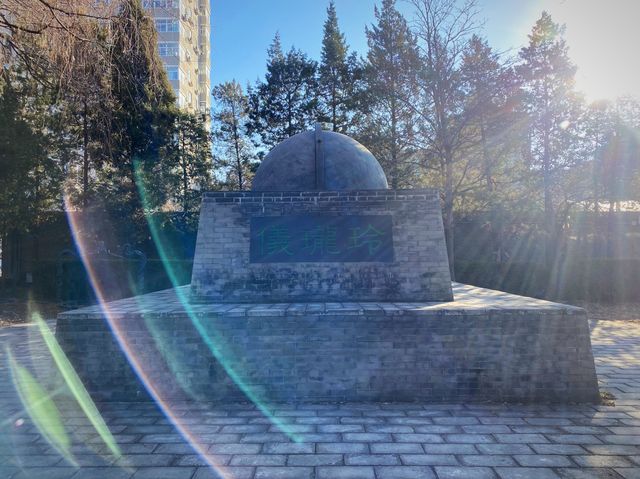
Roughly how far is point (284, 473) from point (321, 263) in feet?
10.8

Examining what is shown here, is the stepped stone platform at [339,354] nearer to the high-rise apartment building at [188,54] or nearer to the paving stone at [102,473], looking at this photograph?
the paving stone at [102,473]

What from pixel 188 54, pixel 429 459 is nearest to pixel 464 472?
pixel 429 459

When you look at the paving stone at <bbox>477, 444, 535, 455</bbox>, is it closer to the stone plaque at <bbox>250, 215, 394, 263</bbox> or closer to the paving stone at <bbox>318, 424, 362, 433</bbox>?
the paving stone at <bbox>318, 424, 362, 433</bbox>

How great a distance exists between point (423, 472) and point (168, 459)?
6.68 ft

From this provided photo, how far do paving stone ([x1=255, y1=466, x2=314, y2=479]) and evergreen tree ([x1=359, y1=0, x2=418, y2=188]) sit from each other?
575 inches

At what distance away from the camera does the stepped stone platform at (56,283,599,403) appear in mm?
5012

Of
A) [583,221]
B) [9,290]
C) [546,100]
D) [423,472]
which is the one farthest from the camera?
[583,221]

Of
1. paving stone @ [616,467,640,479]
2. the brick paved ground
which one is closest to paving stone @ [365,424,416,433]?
the brick paved ground

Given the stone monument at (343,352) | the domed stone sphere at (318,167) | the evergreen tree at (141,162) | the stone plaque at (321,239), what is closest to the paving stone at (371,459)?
the stone monument at (343,352)

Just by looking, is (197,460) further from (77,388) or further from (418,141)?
(418,141)

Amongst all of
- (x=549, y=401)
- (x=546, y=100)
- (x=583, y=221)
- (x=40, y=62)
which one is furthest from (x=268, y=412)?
(x=583, y=221)

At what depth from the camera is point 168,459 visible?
11.8ft

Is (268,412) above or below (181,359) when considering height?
below

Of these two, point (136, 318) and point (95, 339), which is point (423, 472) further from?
point (95, 339)
